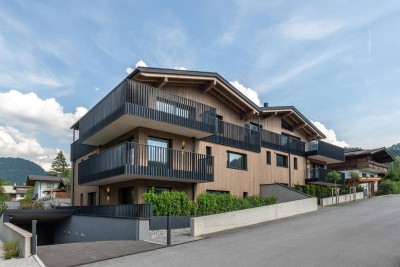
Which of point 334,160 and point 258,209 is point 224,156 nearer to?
point 258,209

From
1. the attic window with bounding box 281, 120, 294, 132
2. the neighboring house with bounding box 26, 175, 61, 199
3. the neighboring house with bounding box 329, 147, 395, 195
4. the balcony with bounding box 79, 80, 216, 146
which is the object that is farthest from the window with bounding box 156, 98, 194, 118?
the neighboring house with bounding box 26, 175, 61, 199

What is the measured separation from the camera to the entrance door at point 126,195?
22992 mm

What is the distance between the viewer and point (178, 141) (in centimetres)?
2344

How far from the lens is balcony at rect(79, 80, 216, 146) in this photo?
19719mm

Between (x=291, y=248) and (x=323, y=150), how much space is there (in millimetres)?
25474

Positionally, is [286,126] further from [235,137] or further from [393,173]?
[393,173]

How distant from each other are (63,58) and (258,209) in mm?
12336

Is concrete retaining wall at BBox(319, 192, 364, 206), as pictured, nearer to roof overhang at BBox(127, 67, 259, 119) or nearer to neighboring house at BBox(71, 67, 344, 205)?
neighboring house at BBox(71, 67, 344, 205)

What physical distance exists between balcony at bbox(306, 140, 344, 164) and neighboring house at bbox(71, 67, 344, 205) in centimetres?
297

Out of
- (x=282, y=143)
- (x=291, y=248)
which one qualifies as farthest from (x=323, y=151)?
(x=291, y=248)

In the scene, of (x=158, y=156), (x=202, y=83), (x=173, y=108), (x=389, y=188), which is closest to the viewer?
(x=158, y=156)

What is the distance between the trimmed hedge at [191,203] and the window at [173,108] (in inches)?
178

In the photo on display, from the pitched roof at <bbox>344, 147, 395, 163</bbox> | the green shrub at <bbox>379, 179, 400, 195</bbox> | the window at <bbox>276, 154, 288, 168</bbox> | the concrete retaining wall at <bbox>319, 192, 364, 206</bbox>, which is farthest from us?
the pitched roof at <bbox>344, 147, 395, 163</bbox>

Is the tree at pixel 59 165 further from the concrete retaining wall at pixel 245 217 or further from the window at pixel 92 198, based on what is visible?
the concrete retaining wall at pixel 245 217
